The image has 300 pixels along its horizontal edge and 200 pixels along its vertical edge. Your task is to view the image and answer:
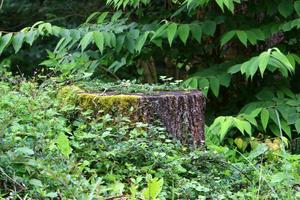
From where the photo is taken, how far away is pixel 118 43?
5.24m

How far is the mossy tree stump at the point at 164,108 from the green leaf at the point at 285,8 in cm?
144

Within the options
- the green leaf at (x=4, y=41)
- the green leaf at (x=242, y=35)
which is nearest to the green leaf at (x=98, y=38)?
the green leaf at (x=4, y=41)

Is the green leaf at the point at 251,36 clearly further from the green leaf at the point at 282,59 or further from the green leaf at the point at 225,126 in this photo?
the green leaf at the point at 225,126

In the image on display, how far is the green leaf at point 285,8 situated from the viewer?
4872 mm

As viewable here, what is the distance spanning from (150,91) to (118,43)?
1425mm

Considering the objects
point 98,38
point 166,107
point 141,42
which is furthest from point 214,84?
point 166,107

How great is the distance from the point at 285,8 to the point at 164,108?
1.83 metres

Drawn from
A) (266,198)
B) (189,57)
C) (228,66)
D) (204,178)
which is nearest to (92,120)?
(204,178)

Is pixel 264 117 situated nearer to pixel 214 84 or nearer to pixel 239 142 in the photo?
pixel 239 142

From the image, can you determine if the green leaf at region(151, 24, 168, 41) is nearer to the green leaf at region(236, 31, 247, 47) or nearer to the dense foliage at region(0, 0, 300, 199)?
the dense foliage at region(0, 0, 300, 199)

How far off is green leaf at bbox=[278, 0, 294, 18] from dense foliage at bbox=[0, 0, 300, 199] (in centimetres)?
2

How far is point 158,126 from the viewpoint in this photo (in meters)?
3.65

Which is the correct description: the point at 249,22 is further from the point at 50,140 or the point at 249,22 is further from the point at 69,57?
the point at 50,140

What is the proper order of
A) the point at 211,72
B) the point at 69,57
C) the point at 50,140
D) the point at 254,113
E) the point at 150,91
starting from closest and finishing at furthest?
1. the point at 50,140
2. the point at 150,91
3. the point at 254,113
4. the point at 211,72
5. the point at 69,57
